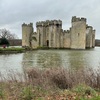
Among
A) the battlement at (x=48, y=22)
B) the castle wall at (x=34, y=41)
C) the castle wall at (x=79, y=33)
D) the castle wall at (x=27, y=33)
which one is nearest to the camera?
the castle wall at (x=79, y=33)

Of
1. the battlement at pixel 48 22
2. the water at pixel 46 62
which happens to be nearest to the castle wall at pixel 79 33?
the battlement at pixel 48 22

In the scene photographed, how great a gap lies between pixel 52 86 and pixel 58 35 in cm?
4656

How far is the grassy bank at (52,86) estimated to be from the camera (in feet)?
23.1

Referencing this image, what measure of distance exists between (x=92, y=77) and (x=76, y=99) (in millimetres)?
2533

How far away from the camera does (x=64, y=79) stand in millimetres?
8906

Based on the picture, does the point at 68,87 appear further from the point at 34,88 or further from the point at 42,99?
the point at 42,99

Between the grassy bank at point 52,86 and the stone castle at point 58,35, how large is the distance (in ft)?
136

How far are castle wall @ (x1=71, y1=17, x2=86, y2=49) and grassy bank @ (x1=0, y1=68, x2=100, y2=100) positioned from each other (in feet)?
135

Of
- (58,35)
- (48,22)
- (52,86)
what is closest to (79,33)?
(58,35)

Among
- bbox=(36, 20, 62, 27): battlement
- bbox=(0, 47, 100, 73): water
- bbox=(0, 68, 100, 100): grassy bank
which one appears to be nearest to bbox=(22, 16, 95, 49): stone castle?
bbox=(36, 20, 62, 27): battlement

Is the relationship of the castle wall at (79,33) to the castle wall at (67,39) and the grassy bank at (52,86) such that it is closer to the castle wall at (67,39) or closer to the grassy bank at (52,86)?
the castle wall at (67,39)

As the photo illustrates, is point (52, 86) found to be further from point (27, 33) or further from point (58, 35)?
A: point (27, 33)

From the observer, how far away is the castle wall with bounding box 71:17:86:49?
5044cm

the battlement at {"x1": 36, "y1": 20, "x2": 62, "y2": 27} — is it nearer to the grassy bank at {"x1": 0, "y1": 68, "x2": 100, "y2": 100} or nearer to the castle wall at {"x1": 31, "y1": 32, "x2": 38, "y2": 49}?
the castle wall at {"x1": 31, "y1": 32, "x2": 38, "y2": 49}
